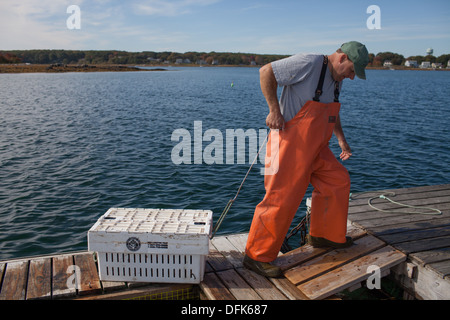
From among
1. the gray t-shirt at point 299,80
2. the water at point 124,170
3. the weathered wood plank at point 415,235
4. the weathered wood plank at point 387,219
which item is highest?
the gray t-shirt at point 299,80

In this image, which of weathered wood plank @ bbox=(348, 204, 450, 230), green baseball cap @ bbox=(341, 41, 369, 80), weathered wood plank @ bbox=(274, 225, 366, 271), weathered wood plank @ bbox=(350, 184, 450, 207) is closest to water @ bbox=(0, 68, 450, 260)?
weathered wood plank @ bbox=(350, 184, 450, 207)

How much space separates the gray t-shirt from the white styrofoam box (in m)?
1.41

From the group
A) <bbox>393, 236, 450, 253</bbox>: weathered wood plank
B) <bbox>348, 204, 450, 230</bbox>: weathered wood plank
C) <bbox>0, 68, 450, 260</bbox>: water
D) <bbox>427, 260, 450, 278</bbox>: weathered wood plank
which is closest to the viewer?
<bbox>427, 260, 450, 278</bbox>: weathered wood plank

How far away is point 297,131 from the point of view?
3.54 meters

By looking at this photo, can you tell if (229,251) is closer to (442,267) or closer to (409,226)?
(442,267)

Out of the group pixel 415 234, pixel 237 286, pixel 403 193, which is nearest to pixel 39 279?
pixel 237 286

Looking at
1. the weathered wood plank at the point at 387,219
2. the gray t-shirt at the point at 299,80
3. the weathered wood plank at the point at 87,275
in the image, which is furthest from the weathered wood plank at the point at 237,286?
the weathered wood plank at the point at 387,219

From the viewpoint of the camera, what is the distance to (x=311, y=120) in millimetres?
3529

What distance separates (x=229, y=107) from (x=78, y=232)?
21.0m

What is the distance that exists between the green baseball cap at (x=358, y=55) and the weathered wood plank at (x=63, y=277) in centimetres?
324

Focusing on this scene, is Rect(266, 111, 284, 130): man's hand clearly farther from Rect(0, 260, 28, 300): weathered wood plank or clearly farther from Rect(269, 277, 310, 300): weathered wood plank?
Rect(0, 260, 28, 300): weathered wood plank

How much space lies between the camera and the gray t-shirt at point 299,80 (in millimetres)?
3398

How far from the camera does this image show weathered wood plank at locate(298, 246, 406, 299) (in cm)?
344

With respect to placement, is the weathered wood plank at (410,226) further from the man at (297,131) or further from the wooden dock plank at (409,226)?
the man at (297,131)
